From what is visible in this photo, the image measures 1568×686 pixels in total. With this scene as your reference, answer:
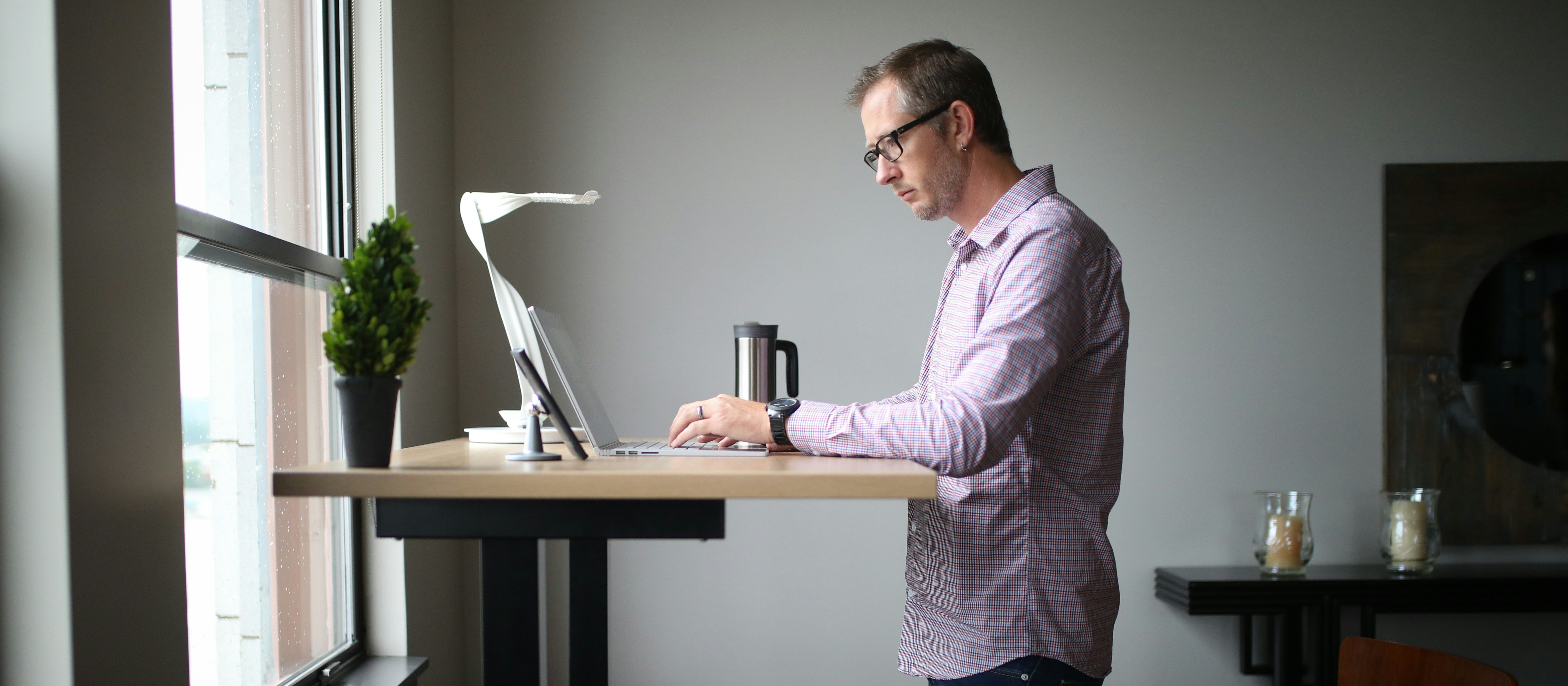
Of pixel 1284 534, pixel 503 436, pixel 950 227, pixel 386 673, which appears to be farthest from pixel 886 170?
pixel 1284 534

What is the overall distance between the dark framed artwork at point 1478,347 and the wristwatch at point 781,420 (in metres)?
2.35

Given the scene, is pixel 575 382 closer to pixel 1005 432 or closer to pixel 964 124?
pixel 1005 432

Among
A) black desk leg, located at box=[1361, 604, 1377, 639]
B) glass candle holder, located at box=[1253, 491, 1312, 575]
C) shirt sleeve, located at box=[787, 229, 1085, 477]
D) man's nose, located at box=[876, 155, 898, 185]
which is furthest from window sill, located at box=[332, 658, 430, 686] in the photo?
black desk leg, located at box=[1361, 604, 1377, 639]

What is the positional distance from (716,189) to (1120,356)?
166cm

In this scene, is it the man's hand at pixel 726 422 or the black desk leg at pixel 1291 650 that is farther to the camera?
the black desk leg at pixel 1291 650

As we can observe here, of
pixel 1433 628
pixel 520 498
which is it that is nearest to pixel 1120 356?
pixel 520 498

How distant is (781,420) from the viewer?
1.32 metres

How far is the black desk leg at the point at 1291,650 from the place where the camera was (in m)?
2.67

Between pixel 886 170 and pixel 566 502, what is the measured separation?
33.4 inches

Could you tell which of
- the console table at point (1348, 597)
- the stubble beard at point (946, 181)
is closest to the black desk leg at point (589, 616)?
the stubble beard at point (946, 181)

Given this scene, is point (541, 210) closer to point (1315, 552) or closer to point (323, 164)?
point (323, 164)

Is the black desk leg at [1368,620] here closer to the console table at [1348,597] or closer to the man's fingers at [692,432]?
the console table at [1348,597]

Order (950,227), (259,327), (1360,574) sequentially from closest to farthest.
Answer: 1. (259,327)
2. (1360,574)
3. (950,227)

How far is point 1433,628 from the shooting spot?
9.46 feet
